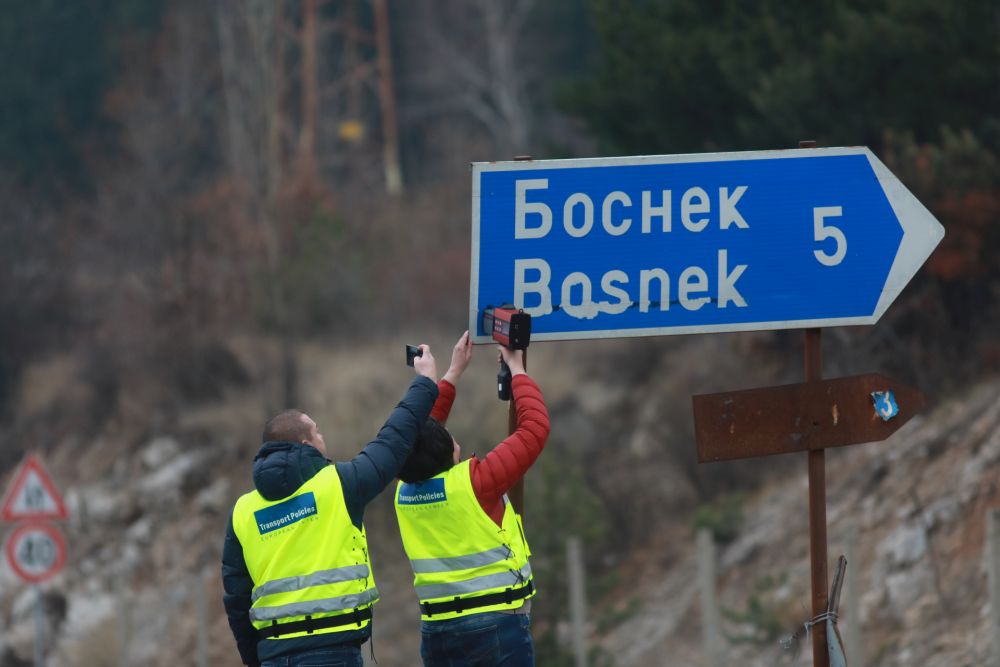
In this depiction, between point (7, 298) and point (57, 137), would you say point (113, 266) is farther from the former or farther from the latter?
point (57, 137)

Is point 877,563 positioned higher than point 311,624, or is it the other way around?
point 877,563

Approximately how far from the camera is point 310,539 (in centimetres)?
526

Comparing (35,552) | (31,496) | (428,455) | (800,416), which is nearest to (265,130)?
(31,496)

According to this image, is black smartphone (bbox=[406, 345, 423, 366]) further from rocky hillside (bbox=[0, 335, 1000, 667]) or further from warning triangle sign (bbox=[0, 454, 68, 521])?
warning triangle sign (bbox=[0, 454, 68, 521])

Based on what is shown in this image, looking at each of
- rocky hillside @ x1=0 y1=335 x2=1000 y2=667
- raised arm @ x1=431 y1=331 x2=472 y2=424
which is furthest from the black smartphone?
rocky hillside @ x1=0 y1=335 x2=1000 y2=667

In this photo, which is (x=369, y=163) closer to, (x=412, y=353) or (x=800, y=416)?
(x=412, y=353)

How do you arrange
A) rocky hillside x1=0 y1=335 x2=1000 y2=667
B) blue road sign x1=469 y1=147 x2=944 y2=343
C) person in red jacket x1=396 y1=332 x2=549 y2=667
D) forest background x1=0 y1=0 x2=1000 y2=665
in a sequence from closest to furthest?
blue road sign x1=469 y1=147 x2=944 y2=343
person in red jacket x1=396 y1=332 x2=549 y2=667
rocky hillside x1=0 y1=335 x2=1000 y2=667
forest background x1=0 y1=0 x2=1000 y2=665

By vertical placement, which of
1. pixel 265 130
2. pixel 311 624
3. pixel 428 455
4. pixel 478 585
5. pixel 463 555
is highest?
pixel 265 130

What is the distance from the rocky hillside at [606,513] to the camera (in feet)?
41.0

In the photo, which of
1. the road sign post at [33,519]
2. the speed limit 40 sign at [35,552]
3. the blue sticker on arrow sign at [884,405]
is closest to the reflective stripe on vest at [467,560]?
the blue sticker on arrow sign at [884,405]

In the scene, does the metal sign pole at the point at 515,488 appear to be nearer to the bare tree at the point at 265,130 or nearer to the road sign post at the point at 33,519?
the road sign post at the point at 33,519

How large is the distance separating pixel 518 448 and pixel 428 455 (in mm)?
376

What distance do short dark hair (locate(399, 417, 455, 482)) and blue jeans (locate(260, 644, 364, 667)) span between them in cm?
66

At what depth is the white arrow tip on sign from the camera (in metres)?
5.19
